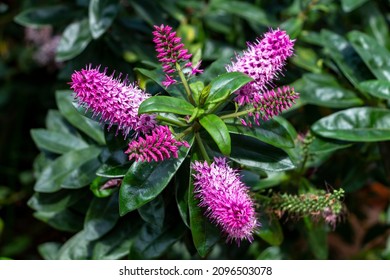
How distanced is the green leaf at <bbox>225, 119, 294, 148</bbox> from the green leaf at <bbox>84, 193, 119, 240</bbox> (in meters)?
0.49

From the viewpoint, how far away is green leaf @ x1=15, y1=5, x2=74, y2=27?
222 centimetres

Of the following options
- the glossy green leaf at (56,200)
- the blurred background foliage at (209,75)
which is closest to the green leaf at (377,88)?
the blurred background foliage at (209,75)

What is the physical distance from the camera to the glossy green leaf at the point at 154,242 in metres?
1.77

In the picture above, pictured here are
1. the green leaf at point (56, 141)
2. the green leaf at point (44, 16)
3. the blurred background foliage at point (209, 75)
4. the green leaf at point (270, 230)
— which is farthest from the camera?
the green leaf at point (44, 16)

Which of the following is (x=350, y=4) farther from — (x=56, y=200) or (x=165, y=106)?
(x=56, y=200)

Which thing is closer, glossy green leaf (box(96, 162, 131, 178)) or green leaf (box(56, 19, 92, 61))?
glossy green leaf (box(96, 162, 131, 178))

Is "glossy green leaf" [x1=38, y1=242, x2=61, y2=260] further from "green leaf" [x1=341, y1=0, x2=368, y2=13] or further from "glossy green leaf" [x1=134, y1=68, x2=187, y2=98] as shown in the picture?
"green leaf" [x1=341, y1=0, x2=368, y2=13]

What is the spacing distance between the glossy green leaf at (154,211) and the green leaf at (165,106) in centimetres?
31

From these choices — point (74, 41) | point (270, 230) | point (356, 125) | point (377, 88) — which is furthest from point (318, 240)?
point (74, 41)

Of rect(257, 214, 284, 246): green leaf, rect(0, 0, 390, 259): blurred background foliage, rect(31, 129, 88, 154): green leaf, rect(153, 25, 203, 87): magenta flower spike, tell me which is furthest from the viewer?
rect(31, 129, 88, 154): green leaf

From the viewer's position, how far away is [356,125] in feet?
6.15

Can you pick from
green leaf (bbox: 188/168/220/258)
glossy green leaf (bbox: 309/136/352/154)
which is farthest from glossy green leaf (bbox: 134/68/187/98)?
glossy green leaf (bbox: 309/136/352/154)

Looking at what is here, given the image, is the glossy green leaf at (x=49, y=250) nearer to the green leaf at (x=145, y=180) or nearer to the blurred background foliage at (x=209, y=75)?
the blurred background foliage at (x=209, y=75)

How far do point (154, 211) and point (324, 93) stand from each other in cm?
77
